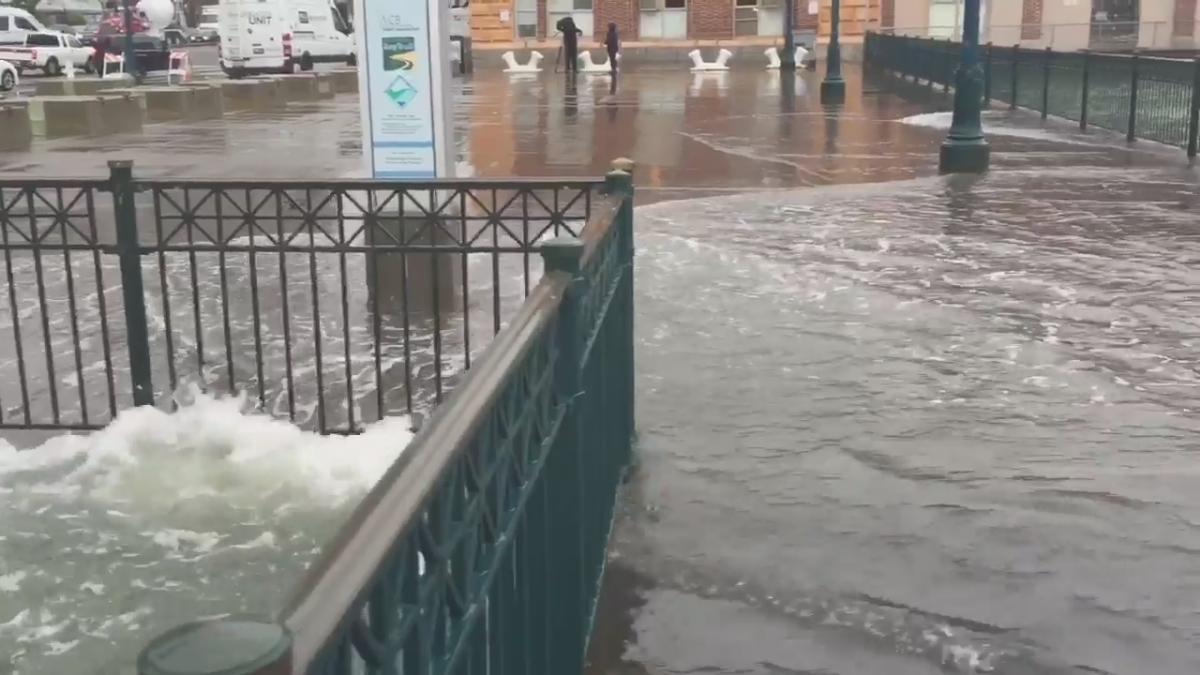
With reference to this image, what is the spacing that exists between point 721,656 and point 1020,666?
906 mm

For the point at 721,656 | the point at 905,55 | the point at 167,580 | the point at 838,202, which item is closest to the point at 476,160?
the point at 838,202

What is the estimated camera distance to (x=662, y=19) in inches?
2183

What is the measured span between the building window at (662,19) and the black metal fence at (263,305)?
149 ft

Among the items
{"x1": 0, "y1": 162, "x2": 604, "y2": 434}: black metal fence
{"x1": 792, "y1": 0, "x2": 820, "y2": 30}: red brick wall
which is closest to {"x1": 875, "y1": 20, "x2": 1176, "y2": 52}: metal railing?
{"x1": 792, "y1": 0, "x2": 820, "y2": 30}: red brick wall

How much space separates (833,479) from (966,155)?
34.2 feet

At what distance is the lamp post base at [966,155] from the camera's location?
15078 mm

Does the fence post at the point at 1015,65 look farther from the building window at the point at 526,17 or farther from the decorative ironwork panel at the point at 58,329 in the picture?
the building window at the point at 526,17

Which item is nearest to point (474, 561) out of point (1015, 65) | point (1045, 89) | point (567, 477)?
point (567, 477)

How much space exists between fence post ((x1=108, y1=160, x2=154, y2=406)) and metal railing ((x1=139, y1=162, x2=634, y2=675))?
295 centimetres

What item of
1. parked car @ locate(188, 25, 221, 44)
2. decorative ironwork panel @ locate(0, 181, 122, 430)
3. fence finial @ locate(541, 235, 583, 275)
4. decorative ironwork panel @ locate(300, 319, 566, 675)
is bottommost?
decorative ironwork panel @ locate(0, 181, 122, 430)

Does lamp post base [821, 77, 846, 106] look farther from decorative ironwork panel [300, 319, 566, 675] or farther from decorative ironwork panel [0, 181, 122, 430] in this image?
decorative ironwork panel [300, 319, 566, 675]

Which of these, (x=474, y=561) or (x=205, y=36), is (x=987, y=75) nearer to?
(x=474, y=561)

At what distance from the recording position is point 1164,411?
6.38 meters

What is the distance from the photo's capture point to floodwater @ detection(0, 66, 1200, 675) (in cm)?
433
